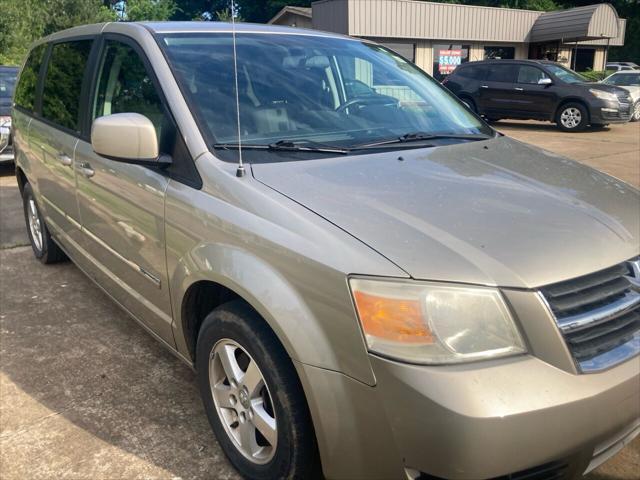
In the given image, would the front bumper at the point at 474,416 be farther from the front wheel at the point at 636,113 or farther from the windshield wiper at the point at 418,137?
the front wheel at the point at 636,113

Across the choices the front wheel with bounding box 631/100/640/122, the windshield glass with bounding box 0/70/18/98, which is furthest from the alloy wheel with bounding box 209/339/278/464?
the front wheel with bounding box 631/100/640/122

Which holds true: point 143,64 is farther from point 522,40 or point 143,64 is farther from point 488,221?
point 522,40

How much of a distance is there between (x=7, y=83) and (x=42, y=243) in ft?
20.6

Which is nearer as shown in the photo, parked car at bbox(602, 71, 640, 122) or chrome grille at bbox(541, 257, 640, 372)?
chrome grille at bbox(541, 257, 640, 372)

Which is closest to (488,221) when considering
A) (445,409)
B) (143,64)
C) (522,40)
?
(445,409)

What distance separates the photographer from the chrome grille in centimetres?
171

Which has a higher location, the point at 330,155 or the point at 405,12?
the point at 405,12

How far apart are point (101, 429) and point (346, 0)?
19906 millimetres

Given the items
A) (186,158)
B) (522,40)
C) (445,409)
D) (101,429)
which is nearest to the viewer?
(445,409)

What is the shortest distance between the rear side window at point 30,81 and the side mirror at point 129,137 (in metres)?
2.39

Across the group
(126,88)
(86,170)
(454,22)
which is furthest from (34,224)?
(454,22)

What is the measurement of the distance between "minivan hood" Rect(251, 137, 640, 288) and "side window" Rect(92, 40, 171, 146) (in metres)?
0.66

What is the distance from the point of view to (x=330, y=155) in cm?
245

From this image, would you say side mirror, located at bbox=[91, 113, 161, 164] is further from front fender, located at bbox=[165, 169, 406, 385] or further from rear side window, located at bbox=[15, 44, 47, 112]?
rear side window, located at bbox=[15, 44, 47, 112]
